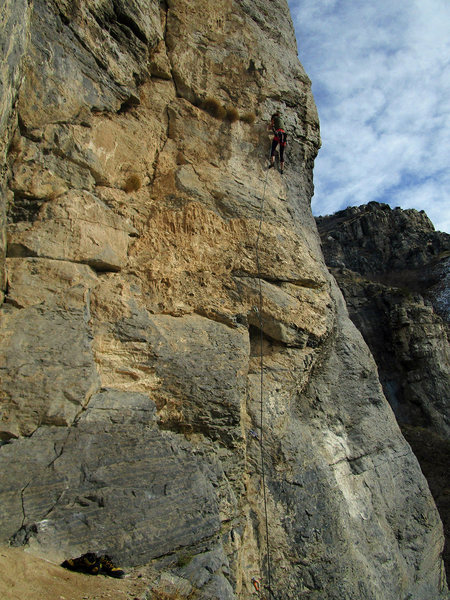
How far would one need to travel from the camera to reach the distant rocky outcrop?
2355 centimetres

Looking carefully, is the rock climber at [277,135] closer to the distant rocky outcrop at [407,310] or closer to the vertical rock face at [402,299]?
the distant rocky outcrop at [407,310]

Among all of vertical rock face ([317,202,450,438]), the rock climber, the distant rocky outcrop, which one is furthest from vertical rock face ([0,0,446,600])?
vertical rock face ([317,202,450,438])

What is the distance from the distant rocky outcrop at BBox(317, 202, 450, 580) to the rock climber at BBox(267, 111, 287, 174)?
13.4 m

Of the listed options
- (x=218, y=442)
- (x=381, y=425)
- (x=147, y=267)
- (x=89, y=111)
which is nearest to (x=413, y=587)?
(x=381, y=425)

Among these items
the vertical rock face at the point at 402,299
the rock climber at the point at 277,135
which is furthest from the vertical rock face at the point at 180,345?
the vertical rock face at the point at 402,299

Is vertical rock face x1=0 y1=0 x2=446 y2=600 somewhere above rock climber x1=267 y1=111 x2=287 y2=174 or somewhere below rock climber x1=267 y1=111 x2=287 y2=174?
below

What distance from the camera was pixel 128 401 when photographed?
17.0 feet

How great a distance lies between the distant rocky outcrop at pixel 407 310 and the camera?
23.5 m

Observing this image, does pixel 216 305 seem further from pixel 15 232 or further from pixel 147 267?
pixel 15 232

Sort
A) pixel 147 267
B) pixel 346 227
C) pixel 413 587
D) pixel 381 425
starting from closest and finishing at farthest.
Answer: pixel 147 267 < pixel 413 587 < pixel 381 425 < pixel 346 227

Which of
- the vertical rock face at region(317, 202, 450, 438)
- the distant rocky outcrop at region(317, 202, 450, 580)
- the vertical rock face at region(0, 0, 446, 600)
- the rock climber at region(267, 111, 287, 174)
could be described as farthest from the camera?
the vertical rock face at region(317, 202, 450, 438)

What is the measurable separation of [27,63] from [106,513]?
19.7ft

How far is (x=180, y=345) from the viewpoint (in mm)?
6086

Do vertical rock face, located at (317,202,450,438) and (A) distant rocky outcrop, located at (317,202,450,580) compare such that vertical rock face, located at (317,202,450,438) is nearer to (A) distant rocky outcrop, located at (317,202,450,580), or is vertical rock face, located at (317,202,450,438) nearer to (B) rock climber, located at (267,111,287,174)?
(A) distant rocky outcrop, located at (317,202,450,580)
